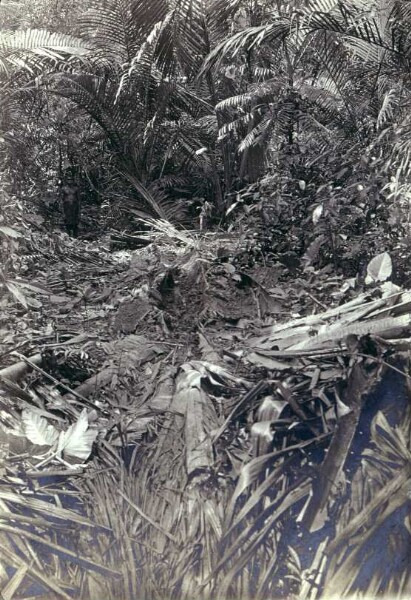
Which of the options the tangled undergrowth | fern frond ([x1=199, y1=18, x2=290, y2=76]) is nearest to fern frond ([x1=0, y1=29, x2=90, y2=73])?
fern frond ([x1=199, y1=18, x2=290, y2=76])

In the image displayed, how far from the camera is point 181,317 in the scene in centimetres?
242

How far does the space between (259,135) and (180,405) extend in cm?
94

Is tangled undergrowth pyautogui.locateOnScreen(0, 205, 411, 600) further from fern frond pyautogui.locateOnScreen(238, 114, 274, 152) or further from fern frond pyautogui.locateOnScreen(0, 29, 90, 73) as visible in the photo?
fern frond pyautogui.locateOnScreen(0, 29, 90, 73)

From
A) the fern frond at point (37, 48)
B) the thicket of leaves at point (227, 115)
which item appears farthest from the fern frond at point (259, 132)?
the fern frond at point (37, 48)

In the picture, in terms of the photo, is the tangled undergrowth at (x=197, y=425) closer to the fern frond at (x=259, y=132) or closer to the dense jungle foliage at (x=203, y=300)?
the dense jungle foliage at (x=203, y=300)

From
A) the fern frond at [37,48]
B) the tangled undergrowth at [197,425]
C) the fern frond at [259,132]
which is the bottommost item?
the tangled undergrowth at [197,425]

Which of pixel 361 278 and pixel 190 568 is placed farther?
pixel 361 278

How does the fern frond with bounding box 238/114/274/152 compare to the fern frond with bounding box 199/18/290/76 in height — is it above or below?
below

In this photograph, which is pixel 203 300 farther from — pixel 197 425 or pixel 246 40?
pixel 246 40

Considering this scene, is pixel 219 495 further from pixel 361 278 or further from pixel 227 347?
pixel 361 278

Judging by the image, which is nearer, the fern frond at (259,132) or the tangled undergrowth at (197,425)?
the tangled undergrowth at (197,425)

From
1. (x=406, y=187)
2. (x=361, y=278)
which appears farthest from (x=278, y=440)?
(x=406, y=187)

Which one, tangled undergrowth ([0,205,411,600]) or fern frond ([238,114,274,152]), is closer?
tangled undergrowth ([0,205,411,600])

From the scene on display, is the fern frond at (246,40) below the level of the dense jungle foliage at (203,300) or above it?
above
